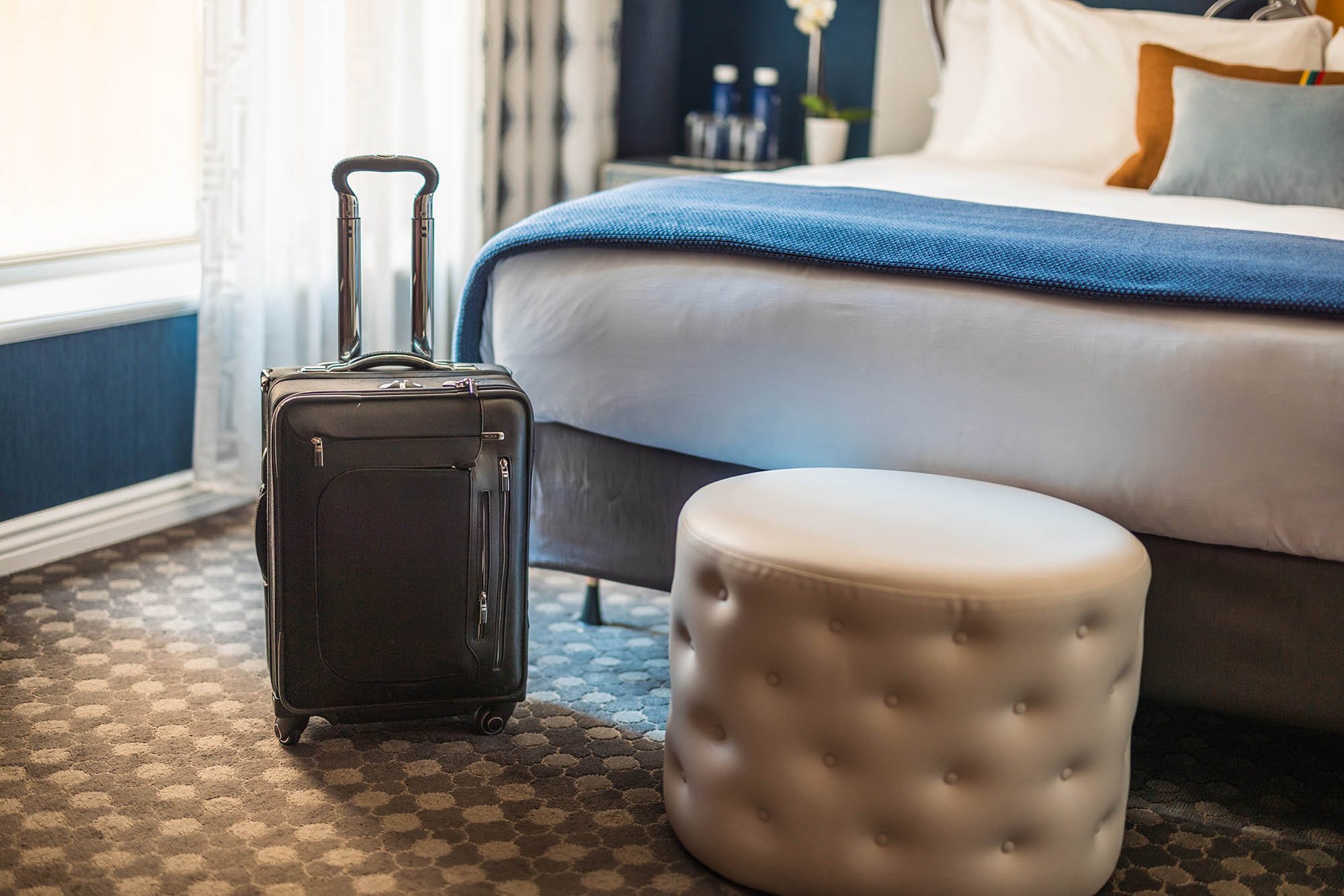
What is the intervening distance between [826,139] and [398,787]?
95.3 inches

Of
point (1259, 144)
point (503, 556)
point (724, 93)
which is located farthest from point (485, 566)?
point (724, 93)

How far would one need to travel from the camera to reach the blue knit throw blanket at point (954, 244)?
1.61 metres

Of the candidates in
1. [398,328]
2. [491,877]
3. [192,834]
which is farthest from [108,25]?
[491,877]

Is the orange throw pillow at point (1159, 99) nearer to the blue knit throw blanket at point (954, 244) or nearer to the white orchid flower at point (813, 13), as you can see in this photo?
the blue knit throw blanket at point (954, 244)

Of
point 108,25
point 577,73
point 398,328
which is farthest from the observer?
point 577,73

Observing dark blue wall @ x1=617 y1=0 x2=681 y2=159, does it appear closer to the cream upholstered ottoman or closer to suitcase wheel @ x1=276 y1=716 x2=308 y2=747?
suitcase wheel @ x1=276 y1=716 x2=308 y2=747

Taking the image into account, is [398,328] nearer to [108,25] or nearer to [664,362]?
[108,25]

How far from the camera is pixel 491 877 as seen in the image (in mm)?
1492

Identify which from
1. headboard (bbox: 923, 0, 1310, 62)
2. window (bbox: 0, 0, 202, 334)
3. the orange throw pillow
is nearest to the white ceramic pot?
headboard (bbox: 923, 0, 1310, 62)

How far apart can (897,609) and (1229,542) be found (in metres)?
0.51

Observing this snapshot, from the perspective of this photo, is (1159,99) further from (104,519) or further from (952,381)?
(104,519)

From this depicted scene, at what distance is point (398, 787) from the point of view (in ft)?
5.54

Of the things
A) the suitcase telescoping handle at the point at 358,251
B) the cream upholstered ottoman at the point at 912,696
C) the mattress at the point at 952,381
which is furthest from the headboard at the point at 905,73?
the cream upholstered ottoman at the point at 912,696

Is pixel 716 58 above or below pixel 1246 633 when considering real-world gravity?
above
